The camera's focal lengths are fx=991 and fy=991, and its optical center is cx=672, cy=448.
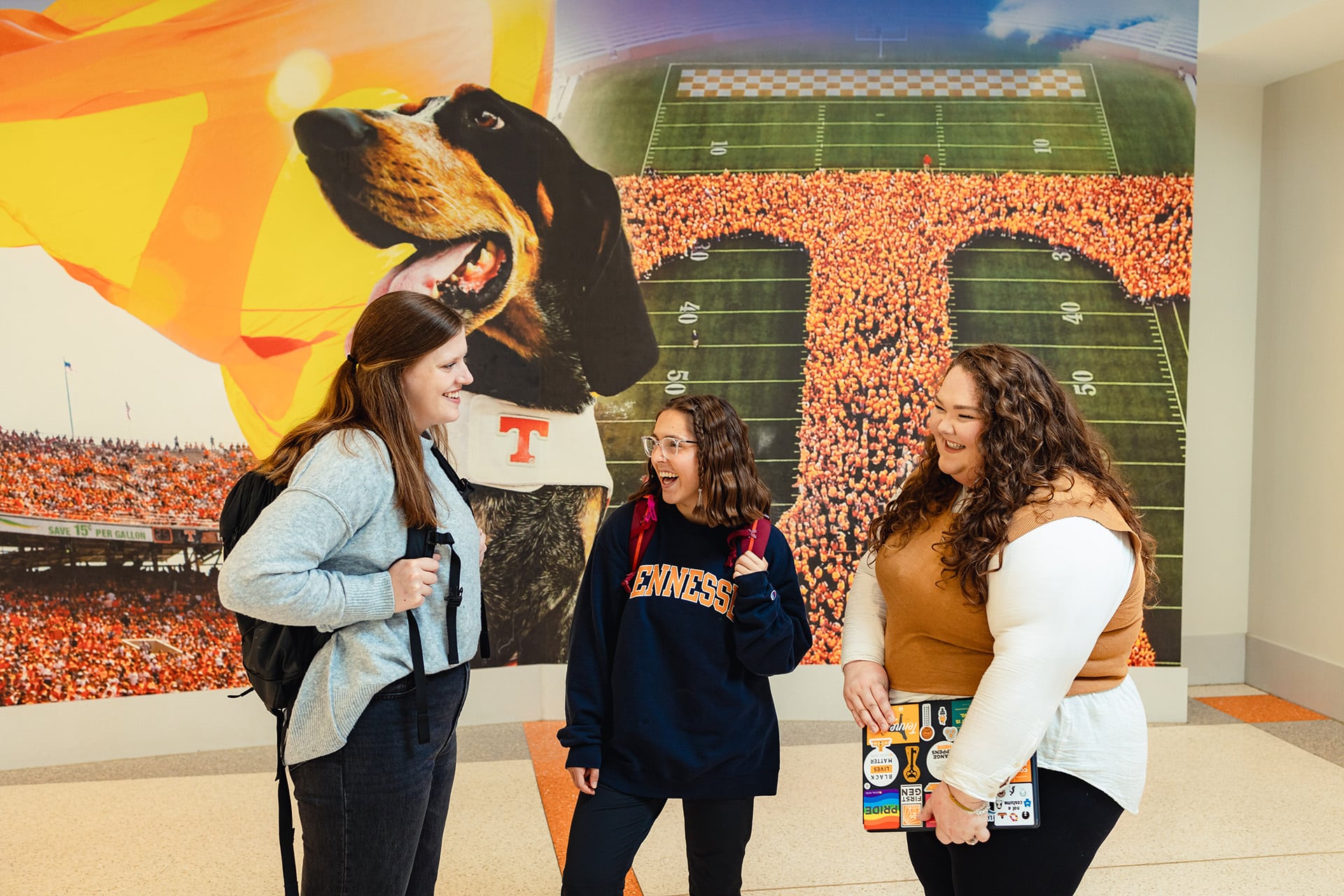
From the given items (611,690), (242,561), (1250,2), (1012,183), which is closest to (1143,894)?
(611,690)

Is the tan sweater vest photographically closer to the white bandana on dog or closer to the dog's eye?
the white bandana on dog

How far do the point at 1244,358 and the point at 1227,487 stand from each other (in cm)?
63

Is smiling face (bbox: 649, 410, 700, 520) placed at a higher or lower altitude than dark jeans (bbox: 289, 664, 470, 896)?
higher

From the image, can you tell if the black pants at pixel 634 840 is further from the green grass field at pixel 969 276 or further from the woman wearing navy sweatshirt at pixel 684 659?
the green grass field at pixel 969 276

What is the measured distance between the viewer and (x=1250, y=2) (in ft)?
13.5

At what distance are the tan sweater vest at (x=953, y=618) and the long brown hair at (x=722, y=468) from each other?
0.31 m

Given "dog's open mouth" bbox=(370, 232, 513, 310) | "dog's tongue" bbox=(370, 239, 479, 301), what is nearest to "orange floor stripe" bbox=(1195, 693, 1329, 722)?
"dog's open mouth" bbox=(370, 232, 513, 310)

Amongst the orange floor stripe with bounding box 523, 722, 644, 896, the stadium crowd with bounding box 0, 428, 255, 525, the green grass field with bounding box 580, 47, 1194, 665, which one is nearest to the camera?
the orange floor stripe with bounding box 523, 722, 644, 896

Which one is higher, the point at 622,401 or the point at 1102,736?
the point at 622,401

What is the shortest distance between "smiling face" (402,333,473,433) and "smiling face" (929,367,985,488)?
2.47 ft

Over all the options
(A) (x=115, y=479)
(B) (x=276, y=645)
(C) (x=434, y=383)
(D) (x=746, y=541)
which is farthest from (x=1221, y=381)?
(A) (x=115, y=479)

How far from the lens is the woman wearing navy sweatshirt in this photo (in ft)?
5.91

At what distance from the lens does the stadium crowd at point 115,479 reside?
3723 mm

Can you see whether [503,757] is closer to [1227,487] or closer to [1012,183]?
[1012,183]
